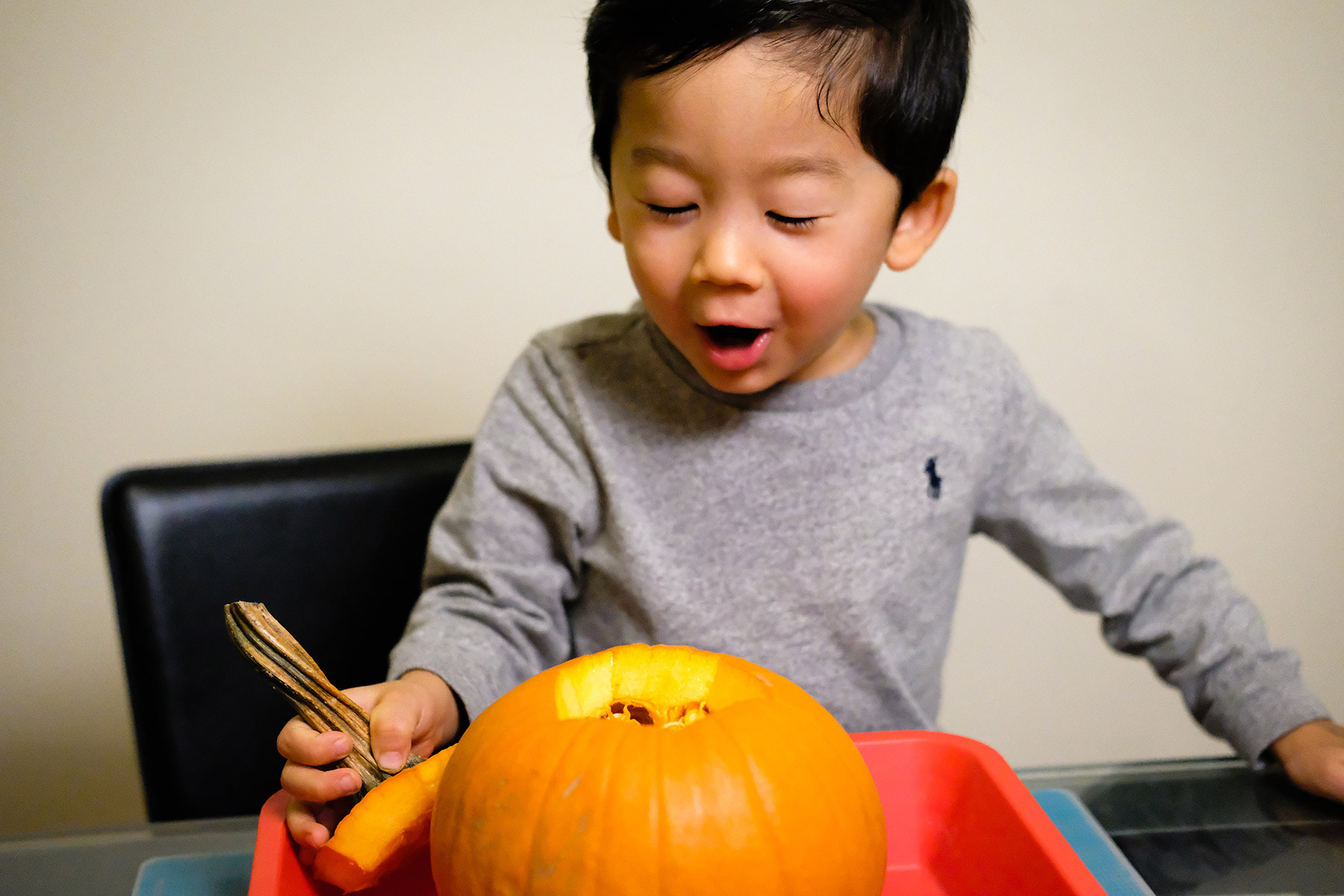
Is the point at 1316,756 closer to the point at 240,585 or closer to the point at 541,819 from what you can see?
the point at 541,819

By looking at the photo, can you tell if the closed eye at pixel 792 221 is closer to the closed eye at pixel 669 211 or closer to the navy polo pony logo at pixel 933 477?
the closed eye at pixel 669 211

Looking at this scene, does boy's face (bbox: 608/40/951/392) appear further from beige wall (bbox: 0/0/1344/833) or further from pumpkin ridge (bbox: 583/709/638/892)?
beige wall (bbox: 0/0/1344/833)

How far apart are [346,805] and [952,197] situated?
22.4 inches

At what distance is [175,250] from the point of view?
104 cm

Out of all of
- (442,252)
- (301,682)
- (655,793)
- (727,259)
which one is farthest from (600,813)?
(442,252)

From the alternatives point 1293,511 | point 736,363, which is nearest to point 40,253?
point 736,363

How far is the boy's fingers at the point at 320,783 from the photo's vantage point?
407mm

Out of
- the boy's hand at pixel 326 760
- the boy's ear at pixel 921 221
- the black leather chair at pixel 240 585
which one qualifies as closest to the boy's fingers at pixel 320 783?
the boy's hand at pixel 326 760

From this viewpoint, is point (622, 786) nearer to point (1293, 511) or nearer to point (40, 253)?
point (40, 253)

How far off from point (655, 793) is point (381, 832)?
0.14 m

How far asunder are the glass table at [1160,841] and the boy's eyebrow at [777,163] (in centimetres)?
40

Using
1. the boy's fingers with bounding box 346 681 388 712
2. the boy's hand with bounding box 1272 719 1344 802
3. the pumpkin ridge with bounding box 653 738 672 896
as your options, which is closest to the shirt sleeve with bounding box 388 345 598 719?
the boy's fingers with bounding box 346 681 388 712

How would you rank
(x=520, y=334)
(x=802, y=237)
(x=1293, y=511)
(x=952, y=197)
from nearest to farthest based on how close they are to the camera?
(x=802, y=237) < (x=952, y=197) < (x=520, y=334) < (x=1293, y=511)

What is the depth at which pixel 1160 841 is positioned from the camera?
52 centimetres
